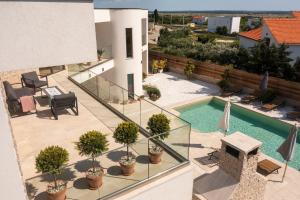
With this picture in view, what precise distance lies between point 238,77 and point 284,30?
398 inches

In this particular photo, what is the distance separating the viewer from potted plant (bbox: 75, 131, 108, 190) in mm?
7180

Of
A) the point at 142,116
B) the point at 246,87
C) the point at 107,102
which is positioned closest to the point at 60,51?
the point at 142,116

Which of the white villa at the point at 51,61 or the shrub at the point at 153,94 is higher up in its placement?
the white villa at the point at 51,61

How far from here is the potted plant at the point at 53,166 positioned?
662cm

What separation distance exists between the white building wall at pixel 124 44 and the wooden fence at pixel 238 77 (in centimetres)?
772

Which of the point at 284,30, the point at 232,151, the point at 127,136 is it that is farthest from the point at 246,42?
the point at 127,136

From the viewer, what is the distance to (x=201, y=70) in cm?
2767

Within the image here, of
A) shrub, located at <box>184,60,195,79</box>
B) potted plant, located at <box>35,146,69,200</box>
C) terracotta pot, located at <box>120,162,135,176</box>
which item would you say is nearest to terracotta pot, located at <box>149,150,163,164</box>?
terracotta pot, located at <box>120,162,135,176</box>

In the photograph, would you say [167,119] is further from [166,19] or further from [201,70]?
[166,19]

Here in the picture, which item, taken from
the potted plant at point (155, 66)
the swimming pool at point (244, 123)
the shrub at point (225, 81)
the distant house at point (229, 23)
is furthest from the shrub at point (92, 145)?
the distant house at point (229, 23)

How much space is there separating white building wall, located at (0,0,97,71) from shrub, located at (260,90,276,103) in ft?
61.1

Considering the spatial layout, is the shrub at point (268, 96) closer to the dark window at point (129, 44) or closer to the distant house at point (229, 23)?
the dark window at point (129, 44)

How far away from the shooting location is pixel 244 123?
19.1m

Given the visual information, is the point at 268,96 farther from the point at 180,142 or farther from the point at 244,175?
the point at 180,142
